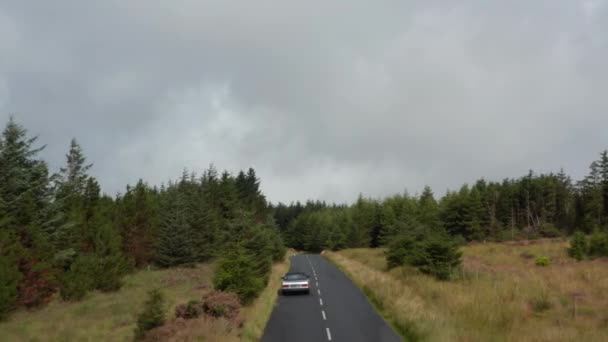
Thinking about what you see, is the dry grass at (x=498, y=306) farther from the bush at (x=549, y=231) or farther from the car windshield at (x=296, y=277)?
the bush at (x=549, y=231)

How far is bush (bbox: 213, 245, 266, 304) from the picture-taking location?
2238 cm

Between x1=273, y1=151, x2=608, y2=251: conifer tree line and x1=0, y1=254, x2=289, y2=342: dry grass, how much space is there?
67501 mm

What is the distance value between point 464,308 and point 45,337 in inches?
626

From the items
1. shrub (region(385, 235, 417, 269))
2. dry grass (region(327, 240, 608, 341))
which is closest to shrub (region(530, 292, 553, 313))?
dry grass (region(327, 240, 608, 341))

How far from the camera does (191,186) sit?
232 ft

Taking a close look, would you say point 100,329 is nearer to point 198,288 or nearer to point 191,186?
point 198,288

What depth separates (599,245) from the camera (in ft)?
151

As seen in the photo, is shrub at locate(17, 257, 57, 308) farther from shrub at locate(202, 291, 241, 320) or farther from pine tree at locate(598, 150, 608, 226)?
pine tree at locate(598, 150, 608, 226)

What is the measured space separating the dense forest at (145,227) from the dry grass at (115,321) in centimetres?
109

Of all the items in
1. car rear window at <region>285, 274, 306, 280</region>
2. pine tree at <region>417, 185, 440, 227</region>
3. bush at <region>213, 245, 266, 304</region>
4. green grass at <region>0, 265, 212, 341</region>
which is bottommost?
green grass at <region>0, 265, 212, 341</region>

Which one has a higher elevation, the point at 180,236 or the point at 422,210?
the point at 422,210

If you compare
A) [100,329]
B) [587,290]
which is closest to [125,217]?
[100,329]

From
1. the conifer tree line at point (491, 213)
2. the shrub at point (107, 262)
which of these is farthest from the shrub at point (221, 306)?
the conifer tree line at point (491, 213)

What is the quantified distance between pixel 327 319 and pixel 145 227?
32822mm
